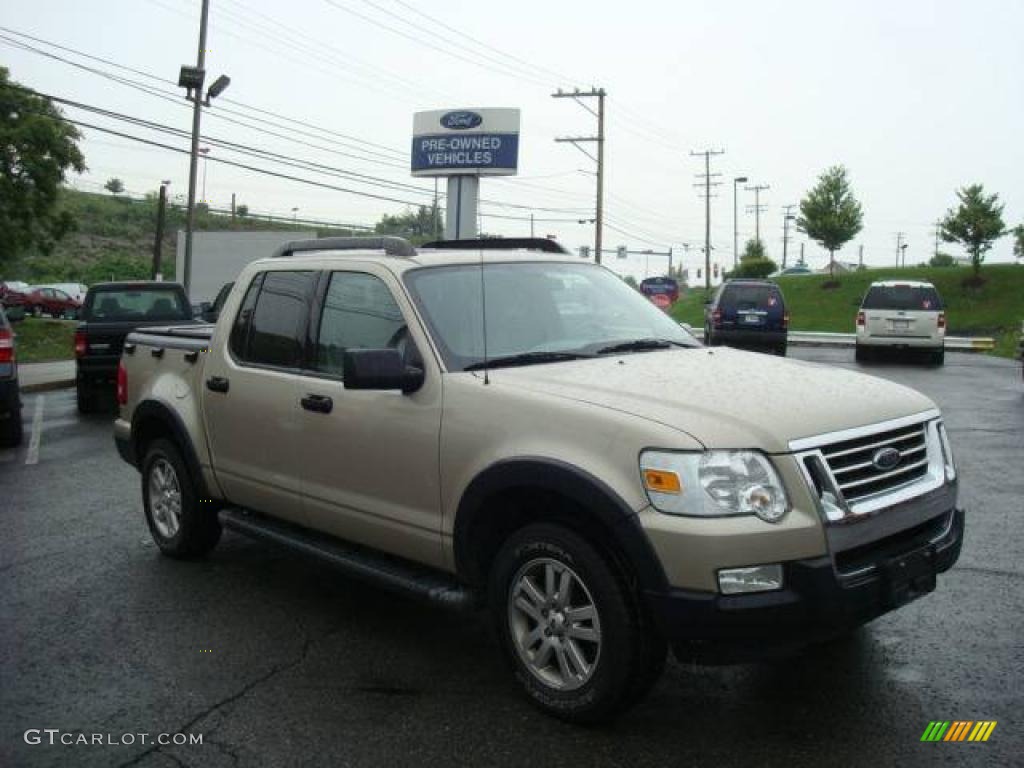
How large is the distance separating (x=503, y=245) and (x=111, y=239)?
3733 inches

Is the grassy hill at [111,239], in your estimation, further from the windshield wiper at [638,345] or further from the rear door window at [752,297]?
the windshield wiper at [638,345]

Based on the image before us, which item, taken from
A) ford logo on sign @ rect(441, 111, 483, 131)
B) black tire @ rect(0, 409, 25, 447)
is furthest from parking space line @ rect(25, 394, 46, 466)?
ford logo on sign @ rect(441, 111, 483, 131)

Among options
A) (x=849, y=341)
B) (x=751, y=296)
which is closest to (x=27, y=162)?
(x=751, y=296)

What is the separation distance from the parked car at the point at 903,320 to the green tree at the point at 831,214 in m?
29.2

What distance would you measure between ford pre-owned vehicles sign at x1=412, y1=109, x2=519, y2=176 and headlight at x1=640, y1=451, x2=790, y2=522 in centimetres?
3629

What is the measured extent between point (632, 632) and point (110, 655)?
2.48 metres

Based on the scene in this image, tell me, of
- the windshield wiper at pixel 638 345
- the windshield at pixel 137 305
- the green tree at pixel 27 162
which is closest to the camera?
the windshield wiper at pixel 638 345

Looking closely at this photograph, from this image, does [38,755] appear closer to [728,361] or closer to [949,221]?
[728,361]

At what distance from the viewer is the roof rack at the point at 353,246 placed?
4.72 metres

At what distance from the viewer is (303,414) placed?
479cm

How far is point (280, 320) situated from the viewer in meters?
5.20

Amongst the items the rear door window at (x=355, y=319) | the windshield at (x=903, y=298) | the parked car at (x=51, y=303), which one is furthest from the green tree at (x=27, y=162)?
the rear door window at (x=355, y=319)

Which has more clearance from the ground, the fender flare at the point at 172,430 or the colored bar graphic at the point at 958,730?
the fender flare at the point at 172,430

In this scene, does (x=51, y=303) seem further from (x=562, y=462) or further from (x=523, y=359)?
(x=562, y=462)
